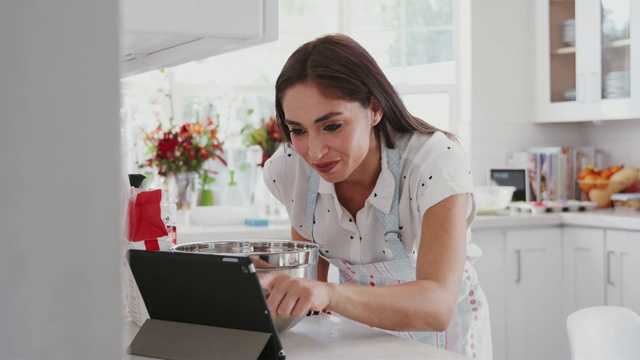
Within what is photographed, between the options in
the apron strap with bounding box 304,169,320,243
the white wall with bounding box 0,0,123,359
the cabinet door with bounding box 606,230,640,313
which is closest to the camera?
the white wall with bounding box 0,0,123,359

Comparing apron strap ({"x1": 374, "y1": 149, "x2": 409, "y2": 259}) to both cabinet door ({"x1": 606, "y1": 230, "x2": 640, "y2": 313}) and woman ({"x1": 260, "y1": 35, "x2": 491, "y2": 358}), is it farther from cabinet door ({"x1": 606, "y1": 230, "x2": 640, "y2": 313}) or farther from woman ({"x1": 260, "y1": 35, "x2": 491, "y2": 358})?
cabinet door ({"x1": 606, "y1": 230, "x2": 640, "y2": 313})

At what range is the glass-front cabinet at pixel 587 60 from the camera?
442 cm

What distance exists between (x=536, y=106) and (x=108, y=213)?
497cm

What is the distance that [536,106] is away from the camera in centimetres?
505

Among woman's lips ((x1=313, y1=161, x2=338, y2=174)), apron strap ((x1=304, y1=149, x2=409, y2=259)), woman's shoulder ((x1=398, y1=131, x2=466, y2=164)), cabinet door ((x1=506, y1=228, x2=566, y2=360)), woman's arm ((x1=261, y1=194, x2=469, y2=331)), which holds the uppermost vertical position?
woman's shoulder ((x1=398, y1=131, x2=466, y2=164))

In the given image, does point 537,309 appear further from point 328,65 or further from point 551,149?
point 328,65

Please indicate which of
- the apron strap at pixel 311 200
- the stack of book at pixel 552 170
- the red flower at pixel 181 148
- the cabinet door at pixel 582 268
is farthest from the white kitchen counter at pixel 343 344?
the stack of book at pixel 552 170

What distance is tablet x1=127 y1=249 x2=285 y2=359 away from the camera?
1.27m

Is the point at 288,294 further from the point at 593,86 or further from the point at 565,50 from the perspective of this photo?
the point at 565,50

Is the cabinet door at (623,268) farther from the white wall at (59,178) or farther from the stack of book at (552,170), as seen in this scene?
the white wall at (59,178)

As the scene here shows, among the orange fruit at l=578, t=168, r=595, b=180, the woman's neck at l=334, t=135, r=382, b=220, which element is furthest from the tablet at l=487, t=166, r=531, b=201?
the woman's neck at l=334, t=135, r=382, b=220

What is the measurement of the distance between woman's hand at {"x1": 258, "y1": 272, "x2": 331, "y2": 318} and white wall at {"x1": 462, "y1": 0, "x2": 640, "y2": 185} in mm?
3689

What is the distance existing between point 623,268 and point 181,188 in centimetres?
226

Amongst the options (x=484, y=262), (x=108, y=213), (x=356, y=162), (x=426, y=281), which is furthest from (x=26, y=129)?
(x=484, y=262)
